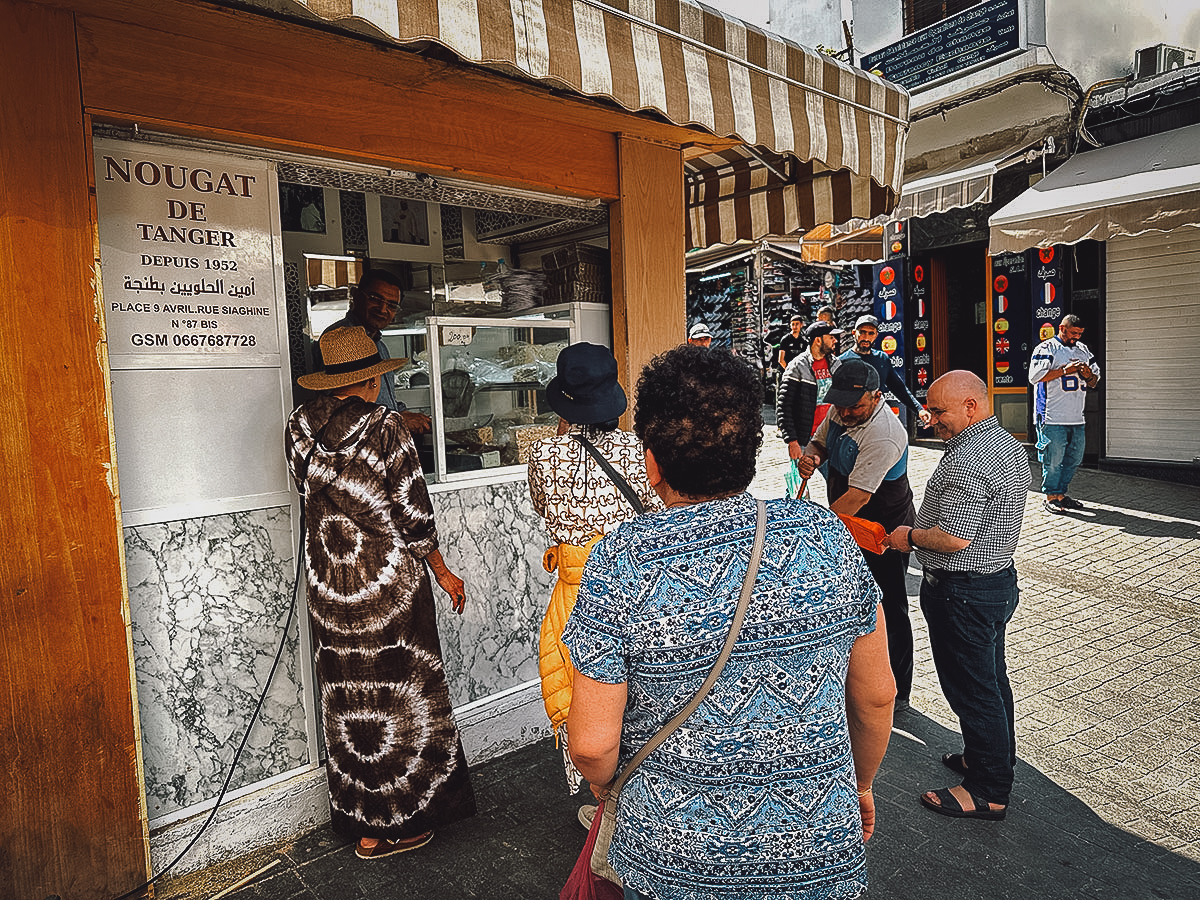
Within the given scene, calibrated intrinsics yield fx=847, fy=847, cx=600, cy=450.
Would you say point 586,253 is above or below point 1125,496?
above

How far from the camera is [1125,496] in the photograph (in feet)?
29.8

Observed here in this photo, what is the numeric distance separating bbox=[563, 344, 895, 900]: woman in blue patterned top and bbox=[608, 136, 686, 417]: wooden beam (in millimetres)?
2938

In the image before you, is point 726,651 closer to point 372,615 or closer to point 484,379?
point 372,615

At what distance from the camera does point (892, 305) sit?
548 inches

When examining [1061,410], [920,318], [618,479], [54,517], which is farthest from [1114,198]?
[54,517]

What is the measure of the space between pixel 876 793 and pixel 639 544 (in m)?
2.69

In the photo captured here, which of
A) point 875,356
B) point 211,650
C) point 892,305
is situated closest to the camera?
point 211,650

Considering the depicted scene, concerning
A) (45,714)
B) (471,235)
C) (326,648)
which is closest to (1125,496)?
(471,235)

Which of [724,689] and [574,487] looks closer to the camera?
[724,689]

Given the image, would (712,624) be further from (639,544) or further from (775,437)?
(775,437)

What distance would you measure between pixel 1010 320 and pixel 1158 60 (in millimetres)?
3596

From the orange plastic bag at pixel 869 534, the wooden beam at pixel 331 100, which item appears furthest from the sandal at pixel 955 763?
the wooden beam at pixel 331 100

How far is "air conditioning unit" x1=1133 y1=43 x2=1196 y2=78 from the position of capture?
422 inches

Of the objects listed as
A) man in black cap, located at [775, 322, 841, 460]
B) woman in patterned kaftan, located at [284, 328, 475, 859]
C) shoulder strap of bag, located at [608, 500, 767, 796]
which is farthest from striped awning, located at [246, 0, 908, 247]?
man in black cap, located at [775, 322, 841, 460]
